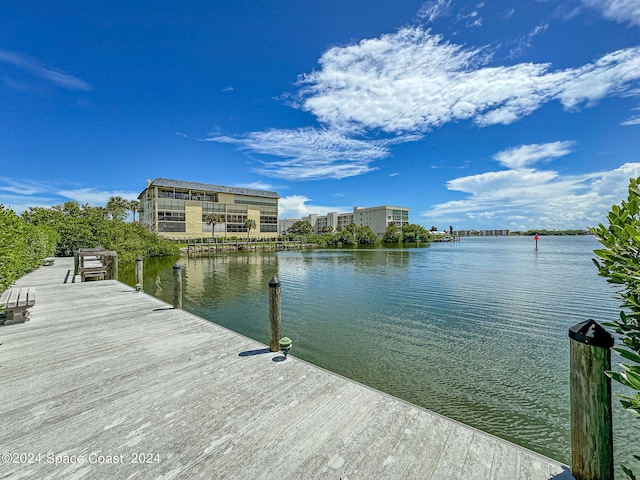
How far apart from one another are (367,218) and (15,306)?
114899mm

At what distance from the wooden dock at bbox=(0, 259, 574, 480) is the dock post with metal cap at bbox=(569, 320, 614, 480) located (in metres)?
0.20

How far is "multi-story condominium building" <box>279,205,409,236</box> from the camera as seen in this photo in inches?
4301

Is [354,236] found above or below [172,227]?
below

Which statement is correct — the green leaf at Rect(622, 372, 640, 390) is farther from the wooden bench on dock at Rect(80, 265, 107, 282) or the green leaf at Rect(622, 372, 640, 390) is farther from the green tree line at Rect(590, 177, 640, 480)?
the wooden bench on dock at Rect(80, 265, 107, 282)

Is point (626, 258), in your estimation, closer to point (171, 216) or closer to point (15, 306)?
point (15, 306)

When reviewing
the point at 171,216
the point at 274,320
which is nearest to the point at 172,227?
Result: the point at 171,216

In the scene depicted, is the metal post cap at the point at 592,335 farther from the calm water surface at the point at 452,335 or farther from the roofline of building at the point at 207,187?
the roofline of building at the point at 207,187

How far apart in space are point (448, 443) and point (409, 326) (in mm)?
Result: 7396

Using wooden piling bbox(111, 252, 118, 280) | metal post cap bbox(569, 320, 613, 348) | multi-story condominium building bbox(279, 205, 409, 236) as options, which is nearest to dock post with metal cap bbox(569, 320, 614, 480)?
metal post cap bbox(569, 320, 613, 348)

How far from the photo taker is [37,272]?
13133mm

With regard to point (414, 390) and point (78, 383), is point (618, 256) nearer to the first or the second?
point (414, 390)

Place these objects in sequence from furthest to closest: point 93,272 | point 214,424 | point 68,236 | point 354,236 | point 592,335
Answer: point 354,236
point 68,236
point 93,272
point 214,424
point 592,335

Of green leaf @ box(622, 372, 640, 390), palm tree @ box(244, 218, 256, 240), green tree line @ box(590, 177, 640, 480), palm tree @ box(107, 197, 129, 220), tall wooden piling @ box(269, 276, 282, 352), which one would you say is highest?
palm tree @ box(107, 197, 129, 220)

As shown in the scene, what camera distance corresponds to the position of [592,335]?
2.12 meters
